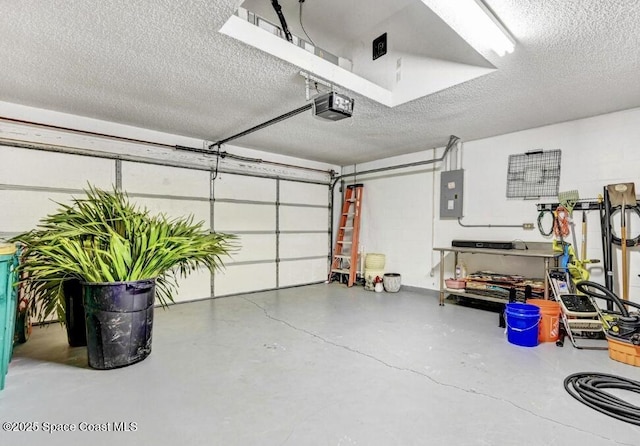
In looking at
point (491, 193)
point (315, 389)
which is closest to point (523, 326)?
point (315, 389)

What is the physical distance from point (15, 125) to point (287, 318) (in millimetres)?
4019

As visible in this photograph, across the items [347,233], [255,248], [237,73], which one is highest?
[237,73]

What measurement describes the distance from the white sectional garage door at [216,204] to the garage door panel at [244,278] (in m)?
0.02

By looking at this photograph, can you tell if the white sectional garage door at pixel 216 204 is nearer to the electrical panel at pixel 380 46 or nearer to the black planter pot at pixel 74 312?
the black planter pot at pixel 74 312

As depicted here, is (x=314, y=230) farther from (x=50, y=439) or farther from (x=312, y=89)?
(x=50, y=439)

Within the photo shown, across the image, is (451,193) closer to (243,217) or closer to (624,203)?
(624,203)

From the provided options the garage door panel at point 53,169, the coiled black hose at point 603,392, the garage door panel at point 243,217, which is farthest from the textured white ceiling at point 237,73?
the coiled black hose at point 603,392

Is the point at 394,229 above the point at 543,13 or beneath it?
beneath

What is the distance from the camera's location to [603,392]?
84.7 inches

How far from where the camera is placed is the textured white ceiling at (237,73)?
2066mm

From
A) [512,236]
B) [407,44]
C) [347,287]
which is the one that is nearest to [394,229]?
[347,287]

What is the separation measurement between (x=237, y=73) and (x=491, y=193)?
4.05m

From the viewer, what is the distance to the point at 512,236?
4.50 m

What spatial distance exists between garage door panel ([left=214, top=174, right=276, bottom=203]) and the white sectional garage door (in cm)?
2
